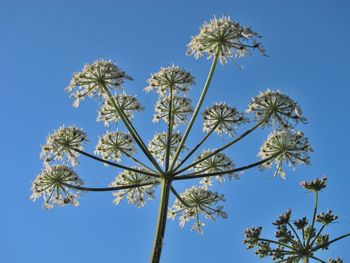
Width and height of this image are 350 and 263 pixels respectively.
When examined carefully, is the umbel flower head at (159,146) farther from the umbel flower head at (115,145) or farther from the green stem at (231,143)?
the green stem at (231,143)

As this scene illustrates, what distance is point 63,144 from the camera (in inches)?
531

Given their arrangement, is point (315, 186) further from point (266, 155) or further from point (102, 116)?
point (102, 116)

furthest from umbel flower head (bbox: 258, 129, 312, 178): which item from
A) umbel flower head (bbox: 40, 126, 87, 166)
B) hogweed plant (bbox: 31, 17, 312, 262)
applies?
umbel flower head (bbox: 40, 126, 87, 166)

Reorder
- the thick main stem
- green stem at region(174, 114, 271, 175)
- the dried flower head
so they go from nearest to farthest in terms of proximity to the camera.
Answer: the thick main stem → green stem at region(174, 114, 271, 175) → the dried flower head

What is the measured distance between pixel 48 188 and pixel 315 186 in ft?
25.7

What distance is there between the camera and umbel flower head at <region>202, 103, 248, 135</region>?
1371 centimetres

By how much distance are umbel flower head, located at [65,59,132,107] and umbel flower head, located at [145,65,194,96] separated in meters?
0.90

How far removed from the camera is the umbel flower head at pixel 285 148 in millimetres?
13055

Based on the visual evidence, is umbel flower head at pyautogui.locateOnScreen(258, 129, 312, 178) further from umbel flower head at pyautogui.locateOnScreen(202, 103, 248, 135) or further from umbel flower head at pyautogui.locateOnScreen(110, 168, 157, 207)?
umbel flower head at pyautogui.locateOnScreen(110, 168, 157, 207)

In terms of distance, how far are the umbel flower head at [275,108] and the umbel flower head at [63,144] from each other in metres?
5.32

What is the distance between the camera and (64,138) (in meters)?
13.5

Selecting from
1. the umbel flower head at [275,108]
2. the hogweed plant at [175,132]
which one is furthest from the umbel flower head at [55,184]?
the umbel flower head at [275,108]

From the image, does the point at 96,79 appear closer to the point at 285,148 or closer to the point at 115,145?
the point at 115,145

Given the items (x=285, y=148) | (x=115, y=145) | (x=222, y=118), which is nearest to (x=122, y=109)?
(x=115, y=145)
